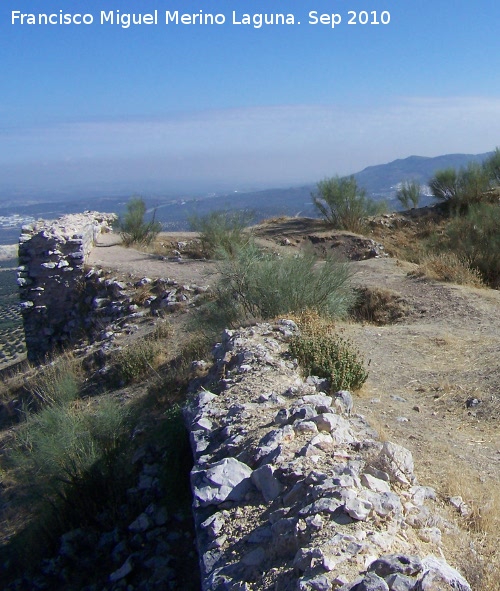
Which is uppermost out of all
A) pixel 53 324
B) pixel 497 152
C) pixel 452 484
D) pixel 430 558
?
pixel 497 152

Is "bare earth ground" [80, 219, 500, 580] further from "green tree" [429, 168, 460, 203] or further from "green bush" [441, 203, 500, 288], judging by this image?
"green tree" [429, 168, 460, 203]

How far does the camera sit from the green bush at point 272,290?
9844mm

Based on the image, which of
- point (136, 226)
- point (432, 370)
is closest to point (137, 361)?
point (432, 370)

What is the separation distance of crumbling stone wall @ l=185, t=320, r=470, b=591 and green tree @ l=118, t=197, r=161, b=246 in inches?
600

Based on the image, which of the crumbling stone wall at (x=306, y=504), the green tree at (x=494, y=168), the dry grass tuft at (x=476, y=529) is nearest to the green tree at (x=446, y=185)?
the green tree at (x=494, y=168)

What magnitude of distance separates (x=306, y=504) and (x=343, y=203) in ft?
66.4

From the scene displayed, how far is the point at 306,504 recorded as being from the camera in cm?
383

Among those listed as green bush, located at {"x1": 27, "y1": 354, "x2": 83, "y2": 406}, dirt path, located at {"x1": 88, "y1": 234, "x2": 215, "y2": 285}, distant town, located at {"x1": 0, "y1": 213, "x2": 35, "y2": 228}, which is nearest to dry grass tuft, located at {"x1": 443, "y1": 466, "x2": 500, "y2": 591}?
green bush, located at {"x1": 27, "y1": 354, "x2": 83, "y2": 406}

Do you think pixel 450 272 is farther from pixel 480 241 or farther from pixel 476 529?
pixel 476 529

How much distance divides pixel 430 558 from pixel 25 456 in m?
5.84

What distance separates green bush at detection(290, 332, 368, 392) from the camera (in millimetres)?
6844

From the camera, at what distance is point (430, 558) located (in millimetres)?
3211

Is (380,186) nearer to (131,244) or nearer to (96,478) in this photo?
(131,244)

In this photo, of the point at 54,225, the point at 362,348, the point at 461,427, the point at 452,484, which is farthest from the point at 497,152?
the point at 452,484
